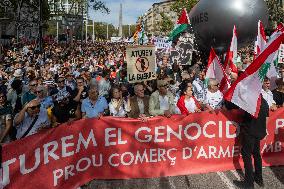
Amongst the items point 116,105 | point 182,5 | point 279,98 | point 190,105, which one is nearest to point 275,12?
point 182,5

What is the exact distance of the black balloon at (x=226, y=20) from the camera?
39.8ft

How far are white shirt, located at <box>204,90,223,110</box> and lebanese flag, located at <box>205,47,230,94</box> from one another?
8.4 inches

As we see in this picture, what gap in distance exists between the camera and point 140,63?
7.43 metres

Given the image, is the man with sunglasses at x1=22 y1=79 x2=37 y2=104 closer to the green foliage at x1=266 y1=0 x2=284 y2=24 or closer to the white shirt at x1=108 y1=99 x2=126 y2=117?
the white shirt at x1=108 y1=99 x2=126 y2=117

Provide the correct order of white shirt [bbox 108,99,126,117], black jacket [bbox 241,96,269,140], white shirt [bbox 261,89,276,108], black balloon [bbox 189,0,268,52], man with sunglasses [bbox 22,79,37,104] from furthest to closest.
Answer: black balloon [bbox 189,0,268,52] < man with sunglasses [bbox 22,79,37,104] < white shirt [bbox 261,89,276,108] < white shirt [bbox 108,99,126,117] < black jacket [bbox 241,96,269,140]

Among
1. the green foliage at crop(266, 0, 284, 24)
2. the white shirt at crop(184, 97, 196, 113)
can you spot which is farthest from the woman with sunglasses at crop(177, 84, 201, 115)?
the green foliage at crop(266, 0, 284, 24)

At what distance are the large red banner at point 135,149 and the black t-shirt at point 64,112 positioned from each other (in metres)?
0.78

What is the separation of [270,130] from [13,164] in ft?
15.1

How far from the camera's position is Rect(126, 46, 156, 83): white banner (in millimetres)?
7336

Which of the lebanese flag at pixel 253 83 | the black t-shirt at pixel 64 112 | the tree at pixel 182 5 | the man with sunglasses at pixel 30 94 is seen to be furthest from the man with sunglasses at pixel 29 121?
the tree at pixel 182 5

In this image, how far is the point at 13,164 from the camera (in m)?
5.29

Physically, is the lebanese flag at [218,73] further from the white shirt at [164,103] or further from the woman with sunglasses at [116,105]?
the woman with sunglasses at [116,105]

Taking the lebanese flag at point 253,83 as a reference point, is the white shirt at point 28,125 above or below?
below

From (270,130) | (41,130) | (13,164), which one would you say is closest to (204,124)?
(270,130)
